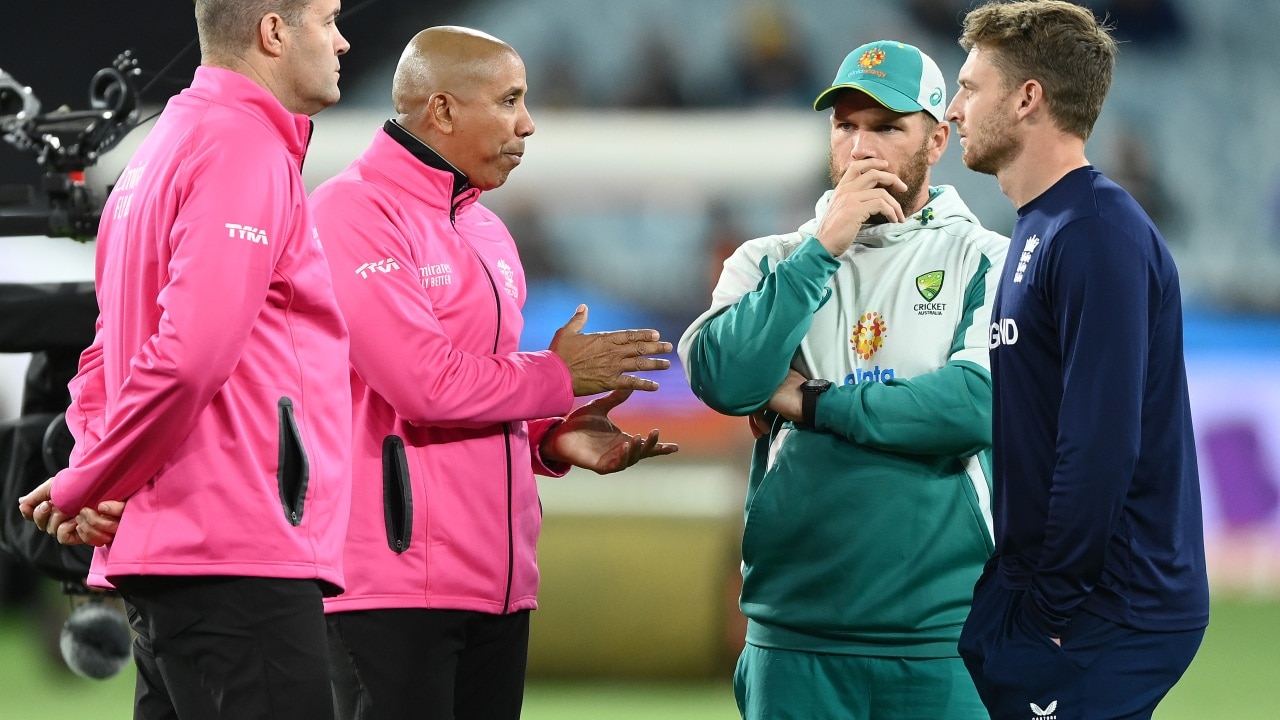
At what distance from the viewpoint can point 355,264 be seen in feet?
7.34

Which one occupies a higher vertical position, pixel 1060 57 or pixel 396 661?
pixel 1060 57

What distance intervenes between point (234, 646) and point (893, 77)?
145 centimetres

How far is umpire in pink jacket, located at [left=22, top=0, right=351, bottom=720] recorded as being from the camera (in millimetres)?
1767

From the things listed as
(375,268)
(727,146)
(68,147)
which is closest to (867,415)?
(375,268)

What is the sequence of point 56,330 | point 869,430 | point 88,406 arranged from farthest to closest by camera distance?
point 56,330, point 869,430, point 88,406

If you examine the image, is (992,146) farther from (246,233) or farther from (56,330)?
(56,330)

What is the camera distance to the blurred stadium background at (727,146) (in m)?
7.05

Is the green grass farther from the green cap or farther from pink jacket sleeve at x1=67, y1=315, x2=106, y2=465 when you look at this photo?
pink jacket sleeve at x1=67, y1=315, x2=106, y2=465

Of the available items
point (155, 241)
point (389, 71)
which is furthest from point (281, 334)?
point (389, 71)

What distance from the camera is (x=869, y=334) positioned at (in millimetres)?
2461

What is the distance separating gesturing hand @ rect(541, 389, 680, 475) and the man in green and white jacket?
5.9 inches

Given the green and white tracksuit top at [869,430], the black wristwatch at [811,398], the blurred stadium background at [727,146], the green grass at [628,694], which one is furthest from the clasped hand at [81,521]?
the blurred stadium background at [727,146]

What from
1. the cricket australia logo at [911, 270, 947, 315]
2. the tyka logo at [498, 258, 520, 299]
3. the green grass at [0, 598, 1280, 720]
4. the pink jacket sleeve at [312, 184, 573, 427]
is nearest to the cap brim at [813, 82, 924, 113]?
the cricket australia logo at [911, 270, 947, 315]

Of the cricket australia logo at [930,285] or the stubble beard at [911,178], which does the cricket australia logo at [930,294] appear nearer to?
the cricket australia logo at [930,285]
